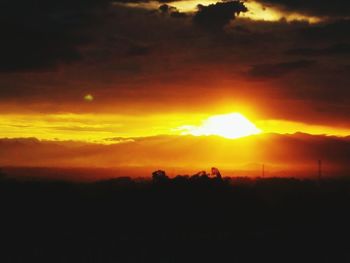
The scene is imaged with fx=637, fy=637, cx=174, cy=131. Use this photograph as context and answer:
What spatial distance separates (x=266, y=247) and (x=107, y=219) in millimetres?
28182

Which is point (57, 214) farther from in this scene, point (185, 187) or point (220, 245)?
point (220, 245)

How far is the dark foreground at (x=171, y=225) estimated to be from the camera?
49.7m

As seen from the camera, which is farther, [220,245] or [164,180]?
[164,180]

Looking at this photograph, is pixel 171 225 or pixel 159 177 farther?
pixel 159 177

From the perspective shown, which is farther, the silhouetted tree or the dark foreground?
the silhouetted tree

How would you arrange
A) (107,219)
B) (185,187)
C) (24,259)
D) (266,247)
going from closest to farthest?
(24,259), (266,247), (107,219), (185,187)

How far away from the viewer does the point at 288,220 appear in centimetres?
7888

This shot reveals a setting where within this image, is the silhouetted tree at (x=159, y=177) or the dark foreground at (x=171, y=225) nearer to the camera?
the dark foreground at (x=171, y=225)

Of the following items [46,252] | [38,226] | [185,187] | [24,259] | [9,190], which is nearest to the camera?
[24,259]

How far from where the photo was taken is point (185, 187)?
88875 mm

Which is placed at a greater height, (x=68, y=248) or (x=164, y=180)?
(x=164, y=180)

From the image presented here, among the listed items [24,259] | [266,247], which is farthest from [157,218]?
[24,259]

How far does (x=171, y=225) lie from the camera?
72812 millimetres

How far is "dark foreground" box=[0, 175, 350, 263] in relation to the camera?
4972 centimetres
